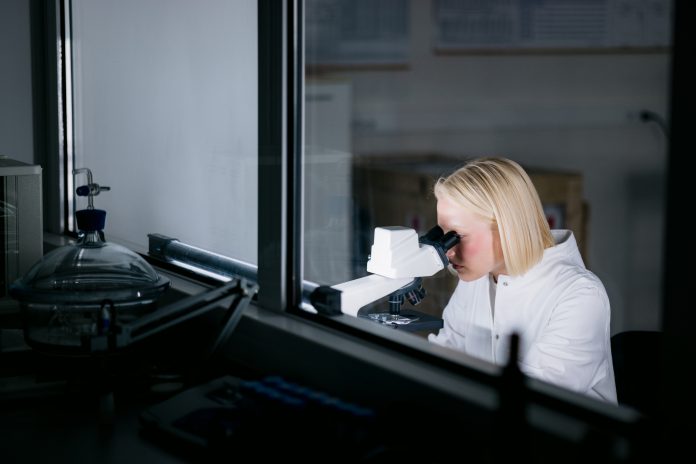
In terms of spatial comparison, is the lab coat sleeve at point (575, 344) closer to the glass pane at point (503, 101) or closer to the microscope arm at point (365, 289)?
the microscope arm at point (365, 289)

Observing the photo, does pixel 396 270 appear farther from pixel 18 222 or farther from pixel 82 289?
pixel 18 222

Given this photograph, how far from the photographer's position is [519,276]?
2.13 metres

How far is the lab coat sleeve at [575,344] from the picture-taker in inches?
75.9

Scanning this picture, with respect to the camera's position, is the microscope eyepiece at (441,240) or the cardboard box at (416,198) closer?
the microscope eyepiece at (441,240)

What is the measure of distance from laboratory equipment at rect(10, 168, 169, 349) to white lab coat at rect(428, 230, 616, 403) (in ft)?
2.36

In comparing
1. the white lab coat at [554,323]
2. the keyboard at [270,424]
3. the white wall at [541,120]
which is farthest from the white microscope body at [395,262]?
the white wall at [541,120]

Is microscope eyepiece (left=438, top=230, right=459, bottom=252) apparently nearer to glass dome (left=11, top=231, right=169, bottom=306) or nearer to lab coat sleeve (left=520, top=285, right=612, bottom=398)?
lab coat sleeve (left=520, top=285, right=612, bottom=398)

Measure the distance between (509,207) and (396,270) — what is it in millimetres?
493

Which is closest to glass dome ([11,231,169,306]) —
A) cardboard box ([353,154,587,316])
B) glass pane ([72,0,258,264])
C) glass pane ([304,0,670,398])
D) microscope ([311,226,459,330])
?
glass pane ([72,0,258,264])

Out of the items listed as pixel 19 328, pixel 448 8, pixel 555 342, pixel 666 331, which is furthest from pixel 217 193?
pixel 448 8

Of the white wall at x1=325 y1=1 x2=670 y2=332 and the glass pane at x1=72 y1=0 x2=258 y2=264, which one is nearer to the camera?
the glass pane at x1=72 y1=0 x2=258 y2=264

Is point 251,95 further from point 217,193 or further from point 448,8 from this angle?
point 448,8

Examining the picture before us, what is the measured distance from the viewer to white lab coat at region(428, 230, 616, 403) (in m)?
1.94

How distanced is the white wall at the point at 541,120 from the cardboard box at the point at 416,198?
0.11 meters
